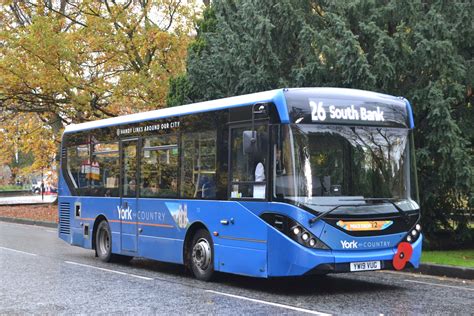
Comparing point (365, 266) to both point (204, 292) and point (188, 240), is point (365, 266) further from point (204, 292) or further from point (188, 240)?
point (188, 240)

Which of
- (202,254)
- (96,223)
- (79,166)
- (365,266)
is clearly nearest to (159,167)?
(202,254)

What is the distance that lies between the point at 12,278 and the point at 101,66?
17.1 meters

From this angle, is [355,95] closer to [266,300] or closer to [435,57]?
[266,300]

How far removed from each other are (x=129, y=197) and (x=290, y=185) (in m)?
4.74

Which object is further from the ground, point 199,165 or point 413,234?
point 199,165

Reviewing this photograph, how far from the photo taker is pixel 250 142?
9.55 metres

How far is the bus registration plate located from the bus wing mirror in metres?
2.08

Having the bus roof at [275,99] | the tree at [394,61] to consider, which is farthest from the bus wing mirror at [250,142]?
the tree at [394,61]

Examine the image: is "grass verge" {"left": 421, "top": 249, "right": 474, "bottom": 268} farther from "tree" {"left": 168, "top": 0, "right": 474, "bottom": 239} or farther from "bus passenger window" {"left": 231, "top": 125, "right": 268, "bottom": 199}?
"bus passenger window" {"left": 231, "top": 125, "right": 268, "bottom": 199}

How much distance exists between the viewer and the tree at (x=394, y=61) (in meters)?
13.3

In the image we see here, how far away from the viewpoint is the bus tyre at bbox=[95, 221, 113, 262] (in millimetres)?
14031

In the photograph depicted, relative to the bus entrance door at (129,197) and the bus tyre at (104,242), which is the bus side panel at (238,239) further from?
the bus tyre at (104,242)

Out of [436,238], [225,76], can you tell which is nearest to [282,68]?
[225,76]

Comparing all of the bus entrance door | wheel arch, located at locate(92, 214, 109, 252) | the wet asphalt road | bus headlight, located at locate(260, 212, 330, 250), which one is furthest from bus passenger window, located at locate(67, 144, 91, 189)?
bus headlight, located at locate(260, 212, 330, 250)
